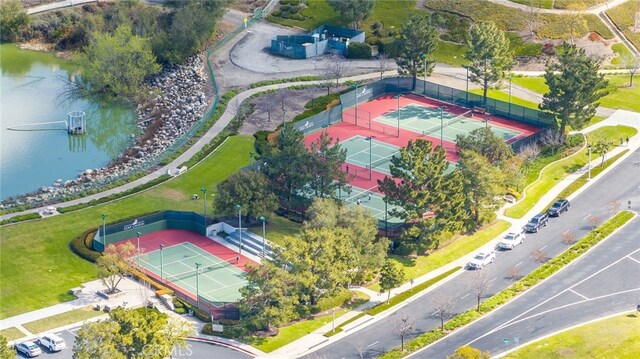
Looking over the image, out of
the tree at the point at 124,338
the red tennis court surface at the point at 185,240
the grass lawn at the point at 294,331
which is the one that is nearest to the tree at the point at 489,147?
the red tennis court surface at the point at 185,240

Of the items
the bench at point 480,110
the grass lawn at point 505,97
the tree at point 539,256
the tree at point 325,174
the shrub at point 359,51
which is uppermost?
the tree at point 325,174

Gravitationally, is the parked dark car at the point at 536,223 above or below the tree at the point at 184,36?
below

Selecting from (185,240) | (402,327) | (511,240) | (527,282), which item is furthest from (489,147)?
(185,240)

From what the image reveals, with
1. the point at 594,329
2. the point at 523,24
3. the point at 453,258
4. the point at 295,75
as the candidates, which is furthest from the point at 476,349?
the point at 523,24

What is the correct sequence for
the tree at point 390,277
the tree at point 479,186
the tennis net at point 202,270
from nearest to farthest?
the tree at point 390,277, the tennis net at point 202,270, the tree at point 479,186

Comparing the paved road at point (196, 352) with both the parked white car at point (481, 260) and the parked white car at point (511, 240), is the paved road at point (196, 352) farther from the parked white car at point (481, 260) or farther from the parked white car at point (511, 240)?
the parked white car at point (511, 240)

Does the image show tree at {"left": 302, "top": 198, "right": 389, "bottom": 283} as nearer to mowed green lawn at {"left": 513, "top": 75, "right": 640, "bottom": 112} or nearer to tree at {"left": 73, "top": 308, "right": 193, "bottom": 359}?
tree at {"left": 73, "top": 308, "right": 193, "bottom": 359}

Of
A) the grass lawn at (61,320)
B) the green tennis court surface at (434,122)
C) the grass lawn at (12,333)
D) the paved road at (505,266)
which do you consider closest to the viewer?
the grass lawn at (12,333)

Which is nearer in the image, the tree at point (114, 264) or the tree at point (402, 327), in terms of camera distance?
the tree at point (402, 327)
